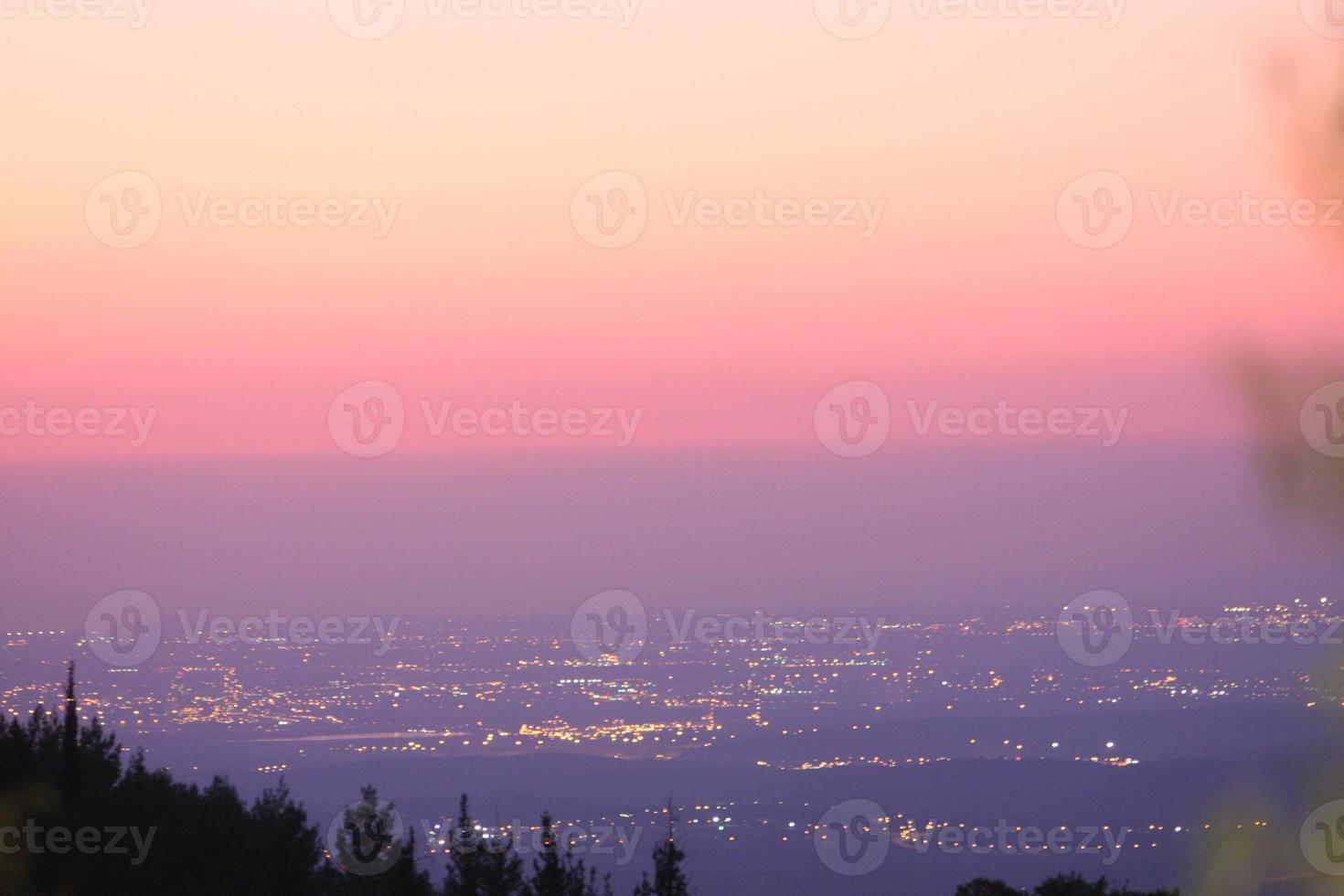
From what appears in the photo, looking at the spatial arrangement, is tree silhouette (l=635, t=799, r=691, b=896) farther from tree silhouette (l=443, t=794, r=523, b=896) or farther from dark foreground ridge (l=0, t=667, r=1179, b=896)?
tree silhouette (l=443, t=794, r=523, b=896)

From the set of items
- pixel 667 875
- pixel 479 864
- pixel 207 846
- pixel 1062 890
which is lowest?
pixel 1062 890

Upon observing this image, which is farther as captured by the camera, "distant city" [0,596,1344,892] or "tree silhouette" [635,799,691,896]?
"distant city" [0,596,1344,892]

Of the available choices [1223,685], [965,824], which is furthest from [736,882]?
[1223,685]

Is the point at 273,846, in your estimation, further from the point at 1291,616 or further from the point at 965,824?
the point at 965,824

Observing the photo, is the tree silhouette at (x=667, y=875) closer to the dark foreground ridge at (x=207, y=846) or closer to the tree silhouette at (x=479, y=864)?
the dark foreground ridge at (x=207, y=846)

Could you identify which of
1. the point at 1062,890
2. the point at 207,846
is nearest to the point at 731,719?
the point at 1062,890

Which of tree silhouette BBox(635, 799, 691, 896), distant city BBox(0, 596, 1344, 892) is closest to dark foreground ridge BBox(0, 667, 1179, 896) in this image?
tree silhouette BBox(635, 799, 691, 896)

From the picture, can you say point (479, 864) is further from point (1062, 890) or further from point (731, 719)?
point (731, 719)

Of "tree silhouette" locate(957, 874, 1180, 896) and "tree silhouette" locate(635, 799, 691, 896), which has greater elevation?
"tree silhouette" locate(635, 799, 691, 896)

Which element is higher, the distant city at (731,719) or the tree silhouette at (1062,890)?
the distant city at (731,719)


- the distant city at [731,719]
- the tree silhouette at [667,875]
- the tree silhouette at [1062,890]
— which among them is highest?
the distant city at [731,719]

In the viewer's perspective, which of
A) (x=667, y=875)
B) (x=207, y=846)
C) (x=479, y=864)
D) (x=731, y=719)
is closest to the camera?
(x=207, y=846)

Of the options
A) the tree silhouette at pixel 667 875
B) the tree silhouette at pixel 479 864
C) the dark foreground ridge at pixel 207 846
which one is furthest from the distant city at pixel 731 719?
the tree silhouette at pixel 667 875
